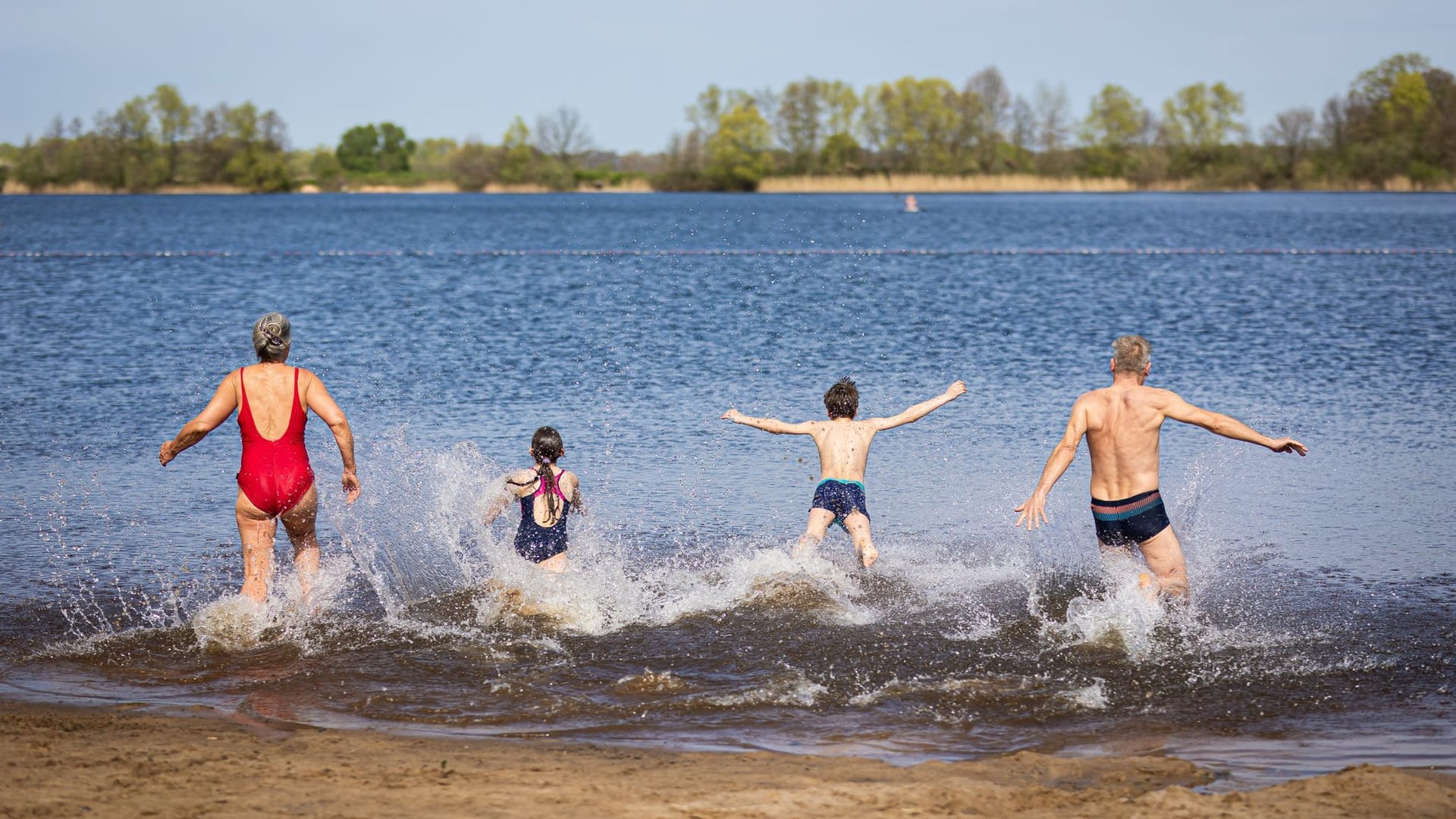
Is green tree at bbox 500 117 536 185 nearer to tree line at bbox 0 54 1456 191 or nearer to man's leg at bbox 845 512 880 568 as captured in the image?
tree line at bbox 0 54 1456 191

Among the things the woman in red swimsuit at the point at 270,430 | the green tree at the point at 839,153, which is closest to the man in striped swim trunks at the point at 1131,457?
the woman in red swimsuit at the point at 270,430

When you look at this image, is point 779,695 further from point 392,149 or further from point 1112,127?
point 392,149

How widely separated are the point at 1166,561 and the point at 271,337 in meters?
5.41

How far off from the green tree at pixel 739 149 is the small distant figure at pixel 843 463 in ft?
393

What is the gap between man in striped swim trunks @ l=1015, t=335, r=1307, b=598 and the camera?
7.97 meters

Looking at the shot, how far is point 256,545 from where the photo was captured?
26.1 ft

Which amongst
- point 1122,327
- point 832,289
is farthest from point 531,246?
point 1122,327

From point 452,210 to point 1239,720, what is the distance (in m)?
87.9

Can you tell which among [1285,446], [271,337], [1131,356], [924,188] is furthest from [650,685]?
[924,188]

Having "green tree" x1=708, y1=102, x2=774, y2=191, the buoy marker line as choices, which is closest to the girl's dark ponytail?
the buoy marker line

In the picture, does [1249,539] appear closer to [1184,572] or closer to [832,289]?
[1184,572]

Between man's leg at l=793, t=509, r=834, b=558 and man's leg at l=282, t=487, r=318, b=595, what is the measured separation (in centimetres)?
314

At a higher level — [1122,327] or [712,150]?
[712,150]

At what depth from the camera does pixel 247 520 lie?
788 cm
